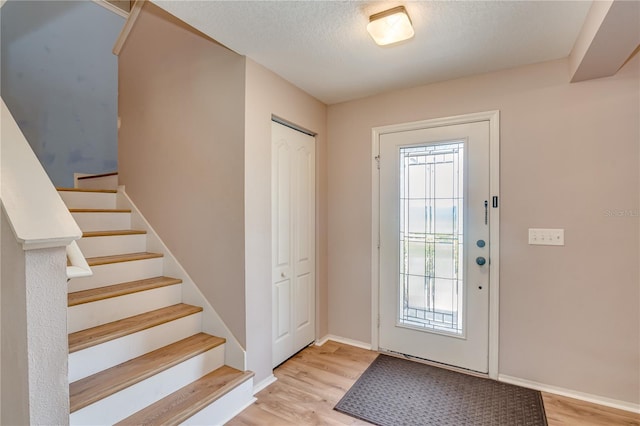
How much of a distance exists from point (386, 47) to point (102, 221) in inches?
108

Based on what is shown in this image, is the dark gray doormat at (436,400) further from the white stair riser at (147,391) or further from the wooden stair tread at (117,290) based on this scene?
the wooden stair tread at (117,290)

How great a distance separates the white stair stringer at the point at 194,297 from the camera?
218 cm

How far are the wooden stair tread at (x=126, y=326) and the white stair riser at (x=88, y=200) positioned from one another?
1396 mm

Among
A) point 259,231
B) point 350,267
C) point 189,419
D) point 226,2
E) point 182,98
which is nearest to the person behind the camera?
point 226,2

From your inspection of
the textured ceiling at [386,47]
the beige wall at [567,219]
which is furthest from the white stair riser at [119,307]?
the beige wall at [567,219]

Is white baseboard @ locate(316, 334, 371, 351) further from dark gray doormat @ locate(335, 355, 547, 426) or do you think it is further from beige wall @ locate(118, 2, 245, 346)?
beige wall @ locate(118, 2, 245, 346)

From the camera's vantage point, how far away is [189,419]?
5.58ft

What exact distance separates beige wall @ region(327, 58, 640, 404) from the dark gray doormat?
0.27m

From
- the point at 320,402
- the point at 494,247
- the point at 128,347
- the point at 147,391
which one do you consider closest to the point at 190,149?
the point at 128,347

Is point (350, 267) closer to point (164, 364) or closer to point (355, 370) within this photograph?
point (355, 370)

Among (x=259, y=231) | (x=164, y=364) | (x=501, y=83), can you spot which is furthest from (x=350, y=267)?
(x=501, y=83)

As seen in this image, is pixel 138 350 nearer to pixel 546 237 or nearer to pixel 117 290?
pixel 117 290

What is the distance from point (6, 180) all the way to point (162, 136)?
158 cm

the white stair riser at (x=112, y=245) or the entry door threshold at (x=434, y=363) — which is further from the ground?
the white stair riser at (x=112, y=245)
